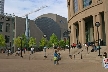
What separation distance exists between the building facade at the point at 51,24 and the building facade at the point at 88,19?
9425cm

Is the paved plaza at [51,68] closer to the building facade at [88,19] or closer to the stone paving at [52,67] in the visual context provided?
the stone paving at [52,67]

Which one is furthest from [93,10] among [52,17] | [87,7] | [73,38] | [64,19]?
[64,19]

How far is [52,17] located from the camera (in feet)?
561

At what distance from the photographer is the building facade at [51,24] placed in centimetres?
15725

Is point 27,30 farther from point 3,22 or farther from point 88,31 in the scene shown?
point 88,31

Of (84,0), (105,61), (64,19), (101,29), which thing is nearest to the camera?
(105,61)

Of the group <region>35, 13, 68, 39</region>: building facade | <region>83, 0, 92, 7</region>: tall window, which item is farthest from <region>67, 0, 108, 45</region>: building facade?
<region>35, 13, 68, 39</region>: building facade

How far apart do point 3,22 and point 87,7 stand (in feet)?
221

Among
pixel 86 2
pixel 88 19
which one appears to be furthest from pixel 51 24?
pixel 86 2

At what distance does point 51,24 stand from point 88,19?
107 meters

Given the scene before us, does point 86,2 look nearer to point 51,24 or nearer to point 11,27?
point 11,27

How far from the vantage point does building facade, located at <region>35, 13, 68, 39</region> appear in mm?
157250

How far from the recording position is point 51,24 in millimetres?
161375

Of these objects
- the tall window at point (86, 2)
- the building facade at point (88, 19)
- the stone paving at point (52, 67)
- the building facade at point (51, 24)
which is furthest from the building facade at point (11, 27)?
the stone paving at point (52, 67)
